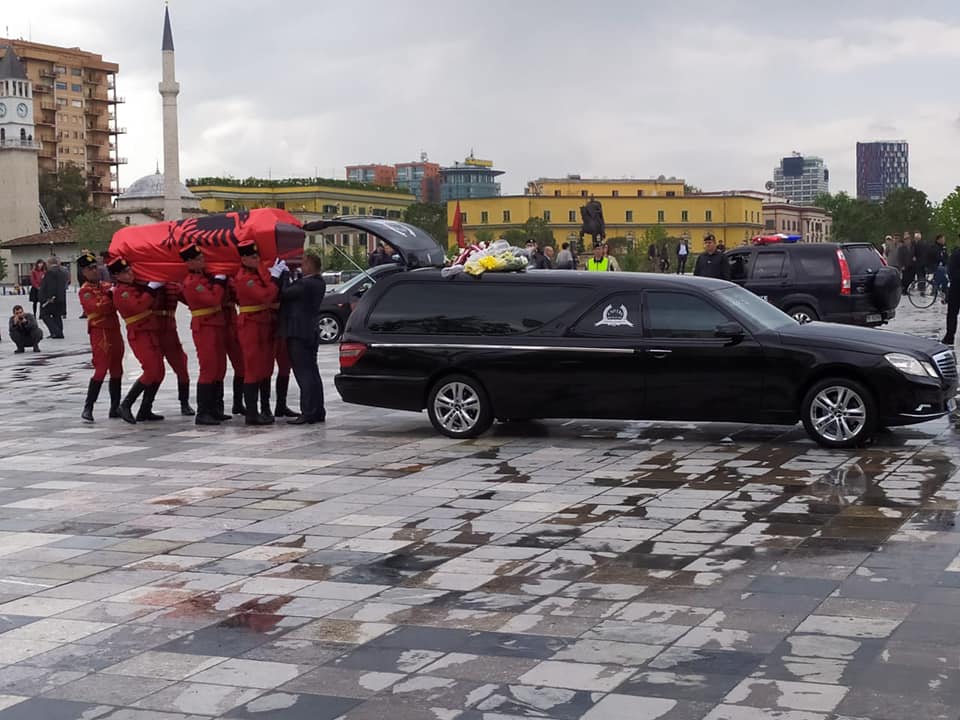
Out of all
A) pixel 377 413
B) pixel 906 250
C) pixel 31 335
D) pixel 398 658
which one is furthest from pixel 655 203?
pixel 398 658

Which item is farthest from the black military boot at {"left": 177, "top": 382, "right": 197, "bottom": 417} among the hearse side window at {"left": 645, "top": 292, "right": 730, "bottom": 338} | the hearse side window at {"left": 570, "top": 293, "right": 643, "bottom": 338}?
the hearse side window at {"left": 645, "top": 292, "right": 730, "bottom": 338}

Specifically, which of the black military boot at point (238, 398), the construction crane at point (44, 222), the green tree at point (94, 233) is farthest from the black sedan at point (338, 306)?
the construction crane at point (44, 222)

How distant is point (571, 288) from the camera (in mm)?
13453

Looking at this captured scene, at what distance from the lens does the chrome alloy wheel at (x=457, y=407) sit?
13594 mm

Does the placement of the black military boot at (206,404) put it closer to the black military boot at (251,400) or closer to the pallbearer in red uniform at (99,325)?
the black military boot at (251,400)

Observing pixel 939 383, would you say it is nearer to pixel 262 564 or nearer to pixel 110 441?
pixel 262 564

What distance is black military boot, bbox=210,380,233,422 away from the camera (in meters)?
15.3

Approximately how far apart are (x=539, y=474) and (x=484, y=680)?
5502mm

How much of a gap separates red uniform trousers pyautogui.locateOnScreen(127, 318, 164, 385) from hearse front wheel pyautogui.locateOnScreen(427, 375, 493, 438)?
3424 mm

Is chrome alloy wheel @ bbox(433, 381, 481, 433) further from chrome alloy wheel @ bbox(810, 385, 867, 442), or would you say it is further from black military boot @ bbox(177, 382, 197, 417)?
black military boot @ bbox(177, 382, 197, 417)

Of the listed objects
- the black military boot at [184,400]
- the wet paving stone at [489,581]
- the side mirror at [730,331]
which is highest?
the side mirror at [730,331]

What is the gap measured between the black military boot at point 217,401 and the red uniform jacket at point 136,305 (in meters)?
0.91

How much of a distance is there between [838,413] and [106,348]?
7856mm

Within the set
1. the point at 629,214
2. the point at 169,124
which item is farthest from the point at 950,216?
the point at 169,124
